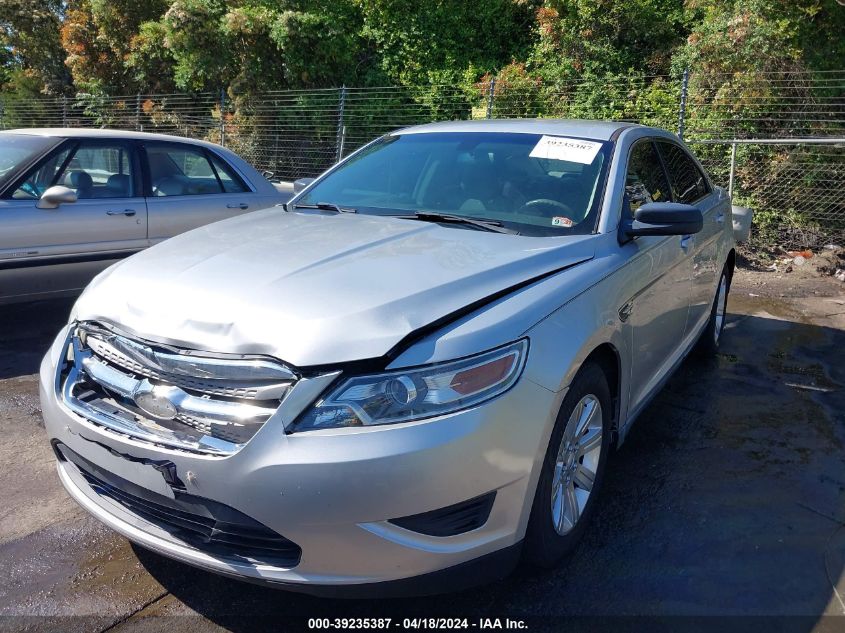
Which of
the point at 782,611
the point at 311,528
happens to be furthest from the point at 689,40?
the point at 311,528

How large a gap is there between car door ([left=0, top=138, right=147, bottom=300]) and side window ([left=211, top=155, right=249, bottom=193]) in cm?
78

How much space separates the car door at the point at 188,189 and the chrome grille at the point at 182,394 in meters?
3.87

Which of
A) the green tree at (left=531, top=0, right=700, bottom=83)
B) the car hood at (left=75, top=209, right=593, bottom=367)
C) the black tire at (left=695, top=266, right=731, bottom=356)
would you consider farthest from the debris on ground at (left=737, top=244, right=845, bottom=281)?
the car hood at (left=75, top=209, right=593, bottom=367)

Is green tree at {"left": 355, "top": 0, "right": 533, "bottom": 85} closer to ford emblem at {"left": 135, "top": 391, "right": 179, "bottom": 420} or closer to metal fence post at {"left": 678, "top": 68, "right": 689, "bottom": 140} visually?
metal fence post at {"left": 678, "top": 68, "right": 689, "bottom": 140}

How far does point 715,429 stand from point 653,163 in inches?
61.3

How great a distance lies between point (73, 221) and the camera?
222 inches

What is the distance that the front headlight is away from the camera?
7.10ft

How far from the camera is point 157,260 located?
297 cm

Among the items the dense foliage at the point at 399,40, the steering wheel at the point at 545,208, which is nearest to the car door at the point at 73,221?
the steering wheel at the point at 545,208

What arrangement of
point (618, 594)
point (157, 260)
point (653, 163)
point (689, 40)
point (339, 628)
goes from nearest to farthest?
point (339, 628), point (618, 594), point (157, 260), point (653, 163), point (689, 40)

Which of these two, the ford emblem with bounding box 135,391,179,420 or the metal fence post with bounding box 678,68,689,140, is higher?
the metal fence post with bounding box 678,68,689,140

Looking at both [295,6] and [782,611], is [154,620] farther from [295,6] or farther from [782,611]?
[295,6]

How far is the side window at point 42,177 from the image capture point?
18.0ft

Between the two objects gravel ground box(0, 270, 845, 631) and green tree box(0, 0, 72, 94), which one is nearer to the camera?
gravel ground box(0, 270, 845, 631)
